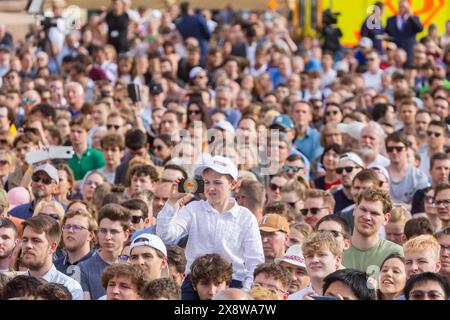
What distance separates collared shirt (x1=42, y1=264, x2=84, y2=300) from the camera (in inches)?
326

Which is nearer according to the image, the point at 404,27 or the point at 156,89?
the point at 156,89

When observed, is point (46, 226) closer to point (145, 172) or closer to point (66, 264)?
point (66, 264)

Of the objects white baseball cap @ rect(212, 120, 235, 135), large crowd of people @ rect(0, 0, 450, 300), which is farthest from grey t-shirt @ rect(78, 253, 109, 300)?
white baseball cap @ rect(212, 120, 235, 135)

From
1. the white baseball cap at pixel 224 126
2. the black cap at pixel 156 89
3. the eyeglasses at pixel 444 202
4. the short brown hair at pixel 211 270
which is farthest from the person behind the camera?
the black cap at pixel 156 89

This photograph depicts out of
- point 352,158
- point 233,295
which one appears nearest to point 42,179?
point 352,158

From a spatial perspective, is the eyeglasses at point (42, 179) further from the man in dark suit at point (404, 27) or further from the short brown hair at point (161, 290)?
the man in dark suit at point (404, 27)

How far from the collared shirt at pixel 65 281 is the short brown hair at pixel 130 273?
21.2 inches

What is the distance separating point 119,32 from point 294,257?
48.5 feet

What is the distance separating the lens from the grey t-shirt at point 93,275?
885 centimetres

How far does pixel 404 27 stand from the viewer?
849 inches

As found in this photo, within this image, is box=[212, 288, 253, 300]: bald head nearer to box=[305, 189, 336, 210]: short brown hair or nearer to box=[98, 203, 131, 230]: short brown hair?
box=[98, 203, 131, 230]: short brown hair

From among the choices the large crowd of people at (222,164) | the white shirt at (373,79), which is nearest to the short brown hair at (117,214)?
the large crowd of people at (222,164)

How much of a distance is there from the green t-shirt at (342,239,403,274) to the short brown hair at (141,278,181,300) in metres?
2.18

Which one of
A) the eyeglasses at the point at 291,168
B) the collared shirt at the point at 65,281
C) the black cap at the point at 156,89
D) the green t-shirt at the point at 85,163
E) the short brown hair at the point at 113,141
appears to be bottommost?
the collared shirt at the point at 65,281
